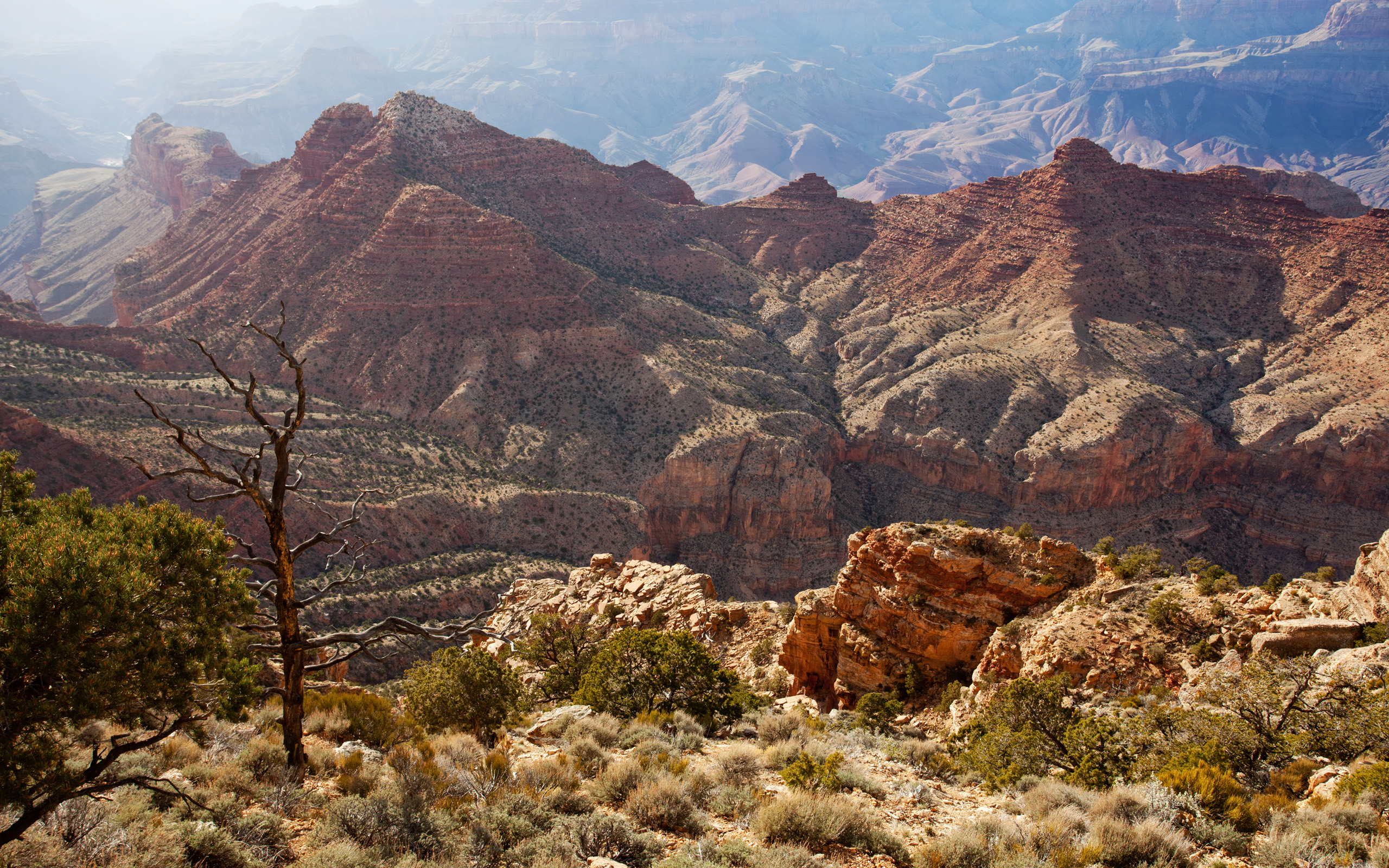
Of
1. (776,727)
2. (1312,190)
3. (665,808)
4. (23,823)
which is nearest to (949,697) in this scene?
(776,727)

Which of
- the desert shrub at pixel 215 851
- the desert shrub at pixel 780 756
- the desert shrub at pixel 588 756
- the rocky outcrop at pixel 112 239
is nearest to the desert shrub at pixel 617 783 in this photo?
the desert shrub at pixel 588 756

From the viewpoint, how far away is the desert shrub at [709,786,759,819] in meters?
14.4

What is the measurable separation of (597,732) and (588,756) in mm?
2438

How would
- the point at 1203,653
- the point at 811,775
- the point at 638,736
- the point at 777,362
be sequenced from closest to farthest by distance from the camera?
1. the point at 811,775
2. the point at 638,736
3. the point at 1203,653
4. the point at 777,362

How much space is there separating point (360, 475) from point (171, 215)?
162m

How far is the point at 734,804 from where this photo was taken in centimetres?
1455

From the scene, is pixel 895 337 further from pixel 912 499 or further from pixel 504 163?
pixel 504 163

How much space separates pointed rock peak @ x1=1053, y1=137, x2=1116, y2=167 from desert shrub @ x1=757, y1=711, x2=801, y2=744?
96.7 metres

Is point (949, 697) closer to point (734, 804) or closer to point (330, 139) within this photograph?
point (734, 804)

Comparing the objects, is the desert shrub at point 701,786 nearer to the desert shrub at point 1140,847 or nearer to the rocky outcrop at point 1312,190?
the desert shrub at point 1140,847

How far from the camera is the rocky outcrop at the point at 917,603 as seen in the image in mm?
29359

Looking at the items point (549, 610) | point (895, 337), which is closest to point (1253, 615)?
point (549, 610)

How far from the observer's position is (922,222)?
105750 mm

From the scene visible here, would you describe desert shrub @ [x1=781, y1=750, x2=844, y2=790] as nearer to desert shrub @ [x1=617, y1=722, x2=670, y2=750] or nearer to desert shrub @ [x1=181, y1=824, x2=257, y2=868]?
desert shrub @ [x1=617, y1=722, x2=670, y2=750]
